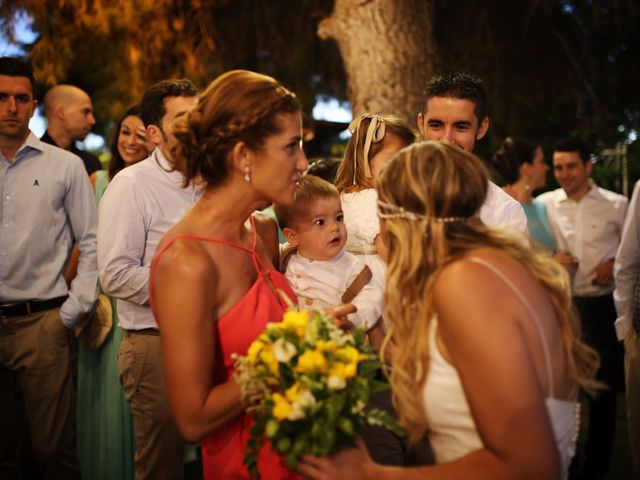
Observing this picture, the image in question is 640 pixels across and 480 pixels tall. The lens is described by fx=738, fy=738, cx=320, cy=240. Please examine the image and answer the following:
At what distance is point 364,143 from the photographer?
11.6ft

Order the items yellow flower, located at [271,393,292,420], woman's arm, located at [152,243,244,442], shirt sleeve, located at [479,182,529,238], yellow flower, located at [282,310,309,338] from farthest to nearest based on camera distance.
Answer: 1. shirt sleeve, located at [479,182,529,238]
2. woman's arm, located at [152,243,244,442]
3. yellow flower, located at [282,310,309,338]
4. yellow flower, located at [271,393,292,420]

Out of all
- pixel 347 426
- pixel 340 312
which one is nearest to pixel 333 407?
pixel 347 426

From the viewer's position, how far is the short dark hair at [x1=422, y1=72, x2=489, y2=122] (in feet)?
11.6

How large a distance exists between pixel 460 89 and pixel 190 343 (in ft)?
6.55

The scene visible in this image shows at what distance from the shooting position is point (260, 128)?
235 cm

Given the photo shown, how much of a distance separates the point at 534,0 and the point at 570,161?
1798 mm

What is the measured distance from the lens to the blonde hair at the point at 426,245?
2.04 m

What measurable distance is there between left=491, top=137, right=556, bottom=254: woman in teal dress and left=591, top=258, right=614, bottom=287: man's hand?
42cm

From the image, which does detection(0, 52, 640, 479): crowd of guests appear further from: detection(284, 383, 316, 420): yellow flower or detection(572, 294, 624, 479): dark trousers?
detection(284, 383, 316, 420): yellow flower

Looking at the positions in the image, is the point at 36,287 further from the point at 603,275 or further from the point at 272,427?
the point at 603,275

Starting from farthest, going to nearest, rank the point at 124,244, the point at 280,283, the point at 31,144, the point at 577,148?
1. the point at 577,148
2. the point at 31,144
3. the point at 124,244
4. the point at 280,283

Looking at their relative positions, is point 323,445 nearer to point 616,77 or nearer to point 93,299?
point 93,299

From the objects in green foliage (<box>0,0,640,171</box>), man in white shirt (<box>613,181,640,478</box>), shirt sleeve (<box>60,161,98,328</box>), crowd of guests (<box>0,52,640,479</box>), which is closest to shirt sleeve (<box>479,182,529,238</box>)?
crowd of guests (<box>0,52,640,479</box>)

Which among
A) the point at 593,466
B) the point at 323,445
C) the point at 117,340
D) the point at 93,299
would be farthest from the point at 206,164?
the point at 593,466
